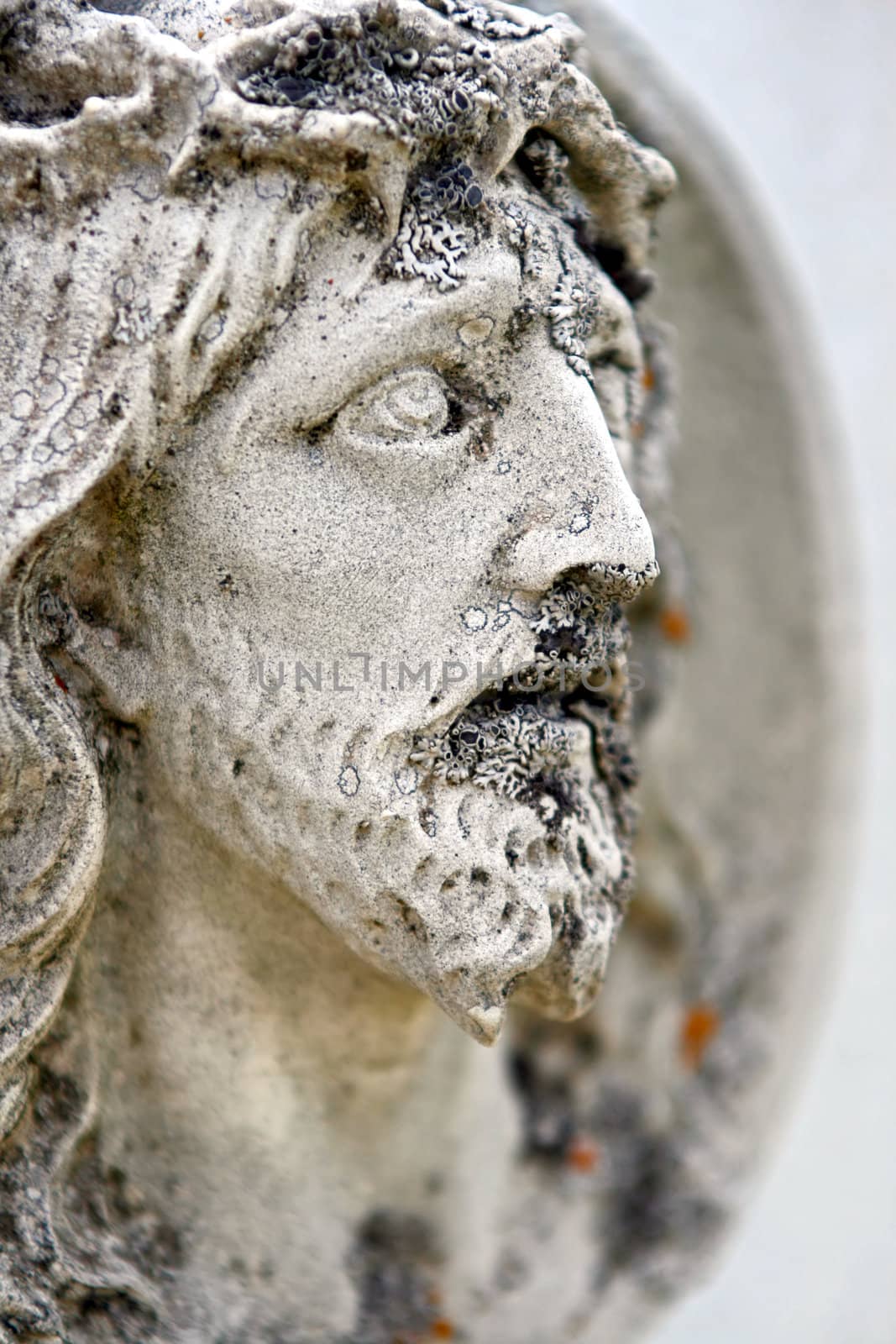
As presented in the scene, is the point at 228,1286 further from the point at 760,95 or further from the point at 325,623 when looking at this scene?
the point at 760,95

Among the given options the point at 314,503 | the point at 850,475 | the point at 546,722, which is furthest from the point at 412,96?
the point at 850,475

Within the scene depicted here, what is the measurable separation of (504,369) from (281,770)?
267 millimetres


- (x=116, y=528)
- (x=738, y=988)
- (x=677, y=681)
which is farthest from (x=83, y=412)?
(x=738, y=988)

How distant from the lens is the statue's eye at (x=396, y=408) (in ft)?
Answer: 2.62

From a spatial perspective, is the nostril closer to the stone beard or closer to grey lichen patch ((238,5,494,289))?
Result: the stone beard

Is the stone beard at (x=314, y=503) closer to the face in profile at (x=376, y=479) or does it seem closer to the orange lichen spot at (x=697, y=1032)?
the face in profile at (x=376, y=479)

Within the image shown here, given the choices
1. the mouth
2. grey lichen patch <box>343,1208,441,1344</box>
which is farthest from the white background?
the mouth

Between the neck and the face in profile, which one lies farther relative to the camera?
the neck

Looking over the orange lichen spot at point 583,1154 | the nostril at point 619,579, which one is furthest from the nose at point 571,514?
the orange lichen spot at point 583,1154

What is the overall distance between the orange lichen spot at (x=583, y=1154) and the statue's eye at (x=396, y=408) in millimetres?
779

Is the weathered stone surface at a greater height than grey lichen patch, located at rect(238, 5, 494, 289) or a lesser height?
lesser

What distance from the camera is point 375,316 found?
78cm

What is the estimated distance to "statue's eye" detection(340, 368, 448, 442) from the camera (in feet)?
2.62

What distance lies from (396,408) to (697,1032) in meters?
0.87
